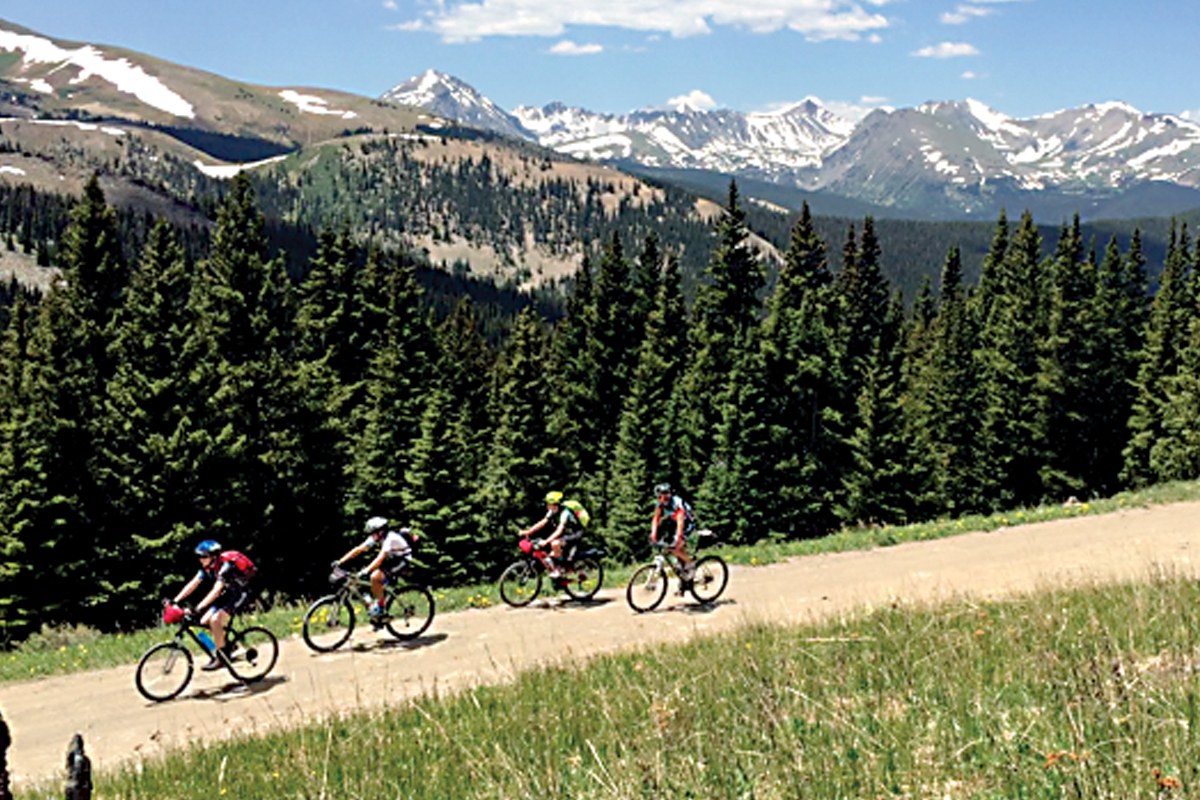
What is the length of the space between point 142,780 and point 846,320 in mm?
60606

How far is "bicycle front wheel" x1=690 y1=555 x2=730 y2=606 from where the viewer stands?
60.6 ft

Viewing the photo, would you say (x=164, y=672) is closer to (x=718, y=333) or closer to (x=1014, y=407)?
(x=718, y=333)

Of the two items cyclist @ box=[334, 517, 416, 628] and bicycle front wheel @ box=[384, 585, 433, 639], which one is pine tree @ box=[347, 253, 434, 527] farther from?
cyclist @ box=[334, 517, 416, 628]

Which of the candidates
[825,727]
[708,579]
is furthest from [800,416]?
[825,727]

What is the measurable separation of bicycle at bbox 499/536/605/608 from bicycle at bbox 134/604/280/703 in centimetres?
560

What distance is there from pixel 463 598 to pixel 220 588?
6.63 m

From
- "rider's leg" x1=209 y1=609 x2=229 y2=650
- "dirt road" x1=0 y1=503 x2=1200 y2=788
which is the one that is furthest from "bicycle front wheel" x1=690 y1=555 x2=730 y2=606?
"rider's leg" x1=209 y1=609 x2=229 y2=650

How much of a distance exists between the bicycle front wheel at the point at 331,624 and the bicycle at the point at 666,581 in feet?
18.8

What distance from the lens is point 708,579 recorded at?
1856 centimetres

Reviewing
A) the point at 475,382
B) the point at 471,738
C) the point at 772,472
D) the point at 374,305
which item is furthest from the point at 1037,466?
the point at 471,738

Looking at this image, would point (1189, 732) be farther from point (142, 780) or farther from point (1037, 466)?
point (1037, 466)

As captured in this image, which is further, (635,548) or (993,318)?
(993,318)

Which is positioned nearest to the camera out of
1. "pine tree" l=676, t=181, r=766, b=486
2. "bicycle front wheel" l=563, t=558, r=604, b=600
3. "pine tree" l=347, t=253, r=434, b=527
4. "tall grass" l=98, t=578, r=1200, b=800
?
"tall grass" l=98, t=578, r=1200, b=800

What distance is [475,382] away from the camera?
2564 inches
